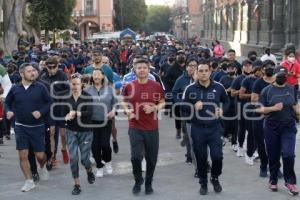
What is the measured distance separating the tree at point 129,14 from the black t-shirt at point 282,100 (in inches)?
3268

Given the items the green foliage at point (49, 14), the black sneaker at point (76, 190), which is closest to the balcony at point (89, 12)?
the green foliage at point (49, 14)

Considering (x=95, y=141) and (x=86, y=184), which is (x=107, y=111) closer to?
(x=95, y=141)

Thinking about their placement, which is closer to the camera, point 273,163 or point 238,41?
point 273,163

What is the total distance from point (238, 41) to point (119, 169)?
34.6 meters

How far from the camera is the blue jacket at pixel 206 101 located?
23.7ft

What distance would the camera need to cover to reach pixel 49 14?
145 feet

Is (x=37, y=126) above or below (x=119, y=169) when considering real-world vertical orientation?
above

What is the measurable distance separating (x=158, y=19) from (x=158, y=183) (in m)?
130

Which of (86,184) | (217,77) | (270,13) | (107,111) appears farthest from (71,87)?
(270,13)

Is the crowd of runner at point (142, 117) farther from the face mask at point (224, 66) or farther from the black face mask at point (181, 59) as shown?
the black face mask at point (181, 59)

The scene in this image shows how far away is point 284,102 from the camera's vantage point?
23.9 ft

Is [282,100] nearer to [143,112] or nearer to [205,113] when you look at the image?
[205,113]

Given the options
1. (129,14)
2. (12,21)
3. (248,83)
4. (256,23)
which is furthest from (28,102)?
(129,14)

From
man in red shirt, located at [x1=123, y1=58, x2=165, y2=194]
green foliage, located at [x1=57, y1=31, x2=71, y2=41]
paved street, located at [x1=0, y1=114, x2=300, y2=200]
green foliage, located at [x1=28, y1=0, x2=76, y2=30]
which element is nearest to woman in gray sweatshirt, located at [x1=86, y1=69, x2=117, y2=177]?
paved street, located at [x1=0, y1=114, x2=300, y2=200]
